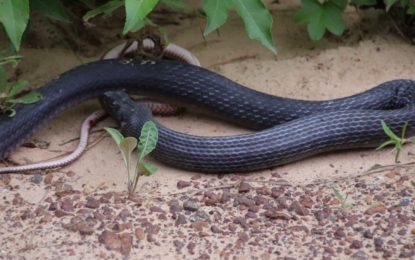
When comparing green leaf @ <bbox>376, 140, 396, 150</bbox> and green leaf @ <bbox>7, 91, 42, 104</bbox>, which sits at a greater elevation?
green leaf @ <bbox>376, 140, 396, 150</bbox>

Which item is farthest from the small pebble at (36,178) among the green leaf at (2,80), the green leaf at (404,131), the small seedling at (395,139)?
the green leaf at (404,131)

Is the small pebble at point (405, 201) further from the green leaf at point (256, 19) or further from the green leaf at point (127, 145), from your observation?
the green leaf at point (127, 145)

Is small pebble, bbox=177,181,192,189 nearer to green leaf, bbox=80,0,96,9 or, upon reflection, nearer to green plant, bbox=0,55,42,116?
green plant, bbox=0,55,42,116

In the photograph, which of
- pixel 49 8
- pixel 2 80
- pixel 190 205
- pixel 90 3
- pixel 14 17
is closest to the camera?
pixel 190 205

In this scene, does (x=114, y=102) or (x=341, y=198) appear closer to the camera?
(x=341, y=198)

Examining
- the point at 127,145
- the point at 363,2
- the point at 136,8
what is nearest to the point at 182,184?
the point at 127,145

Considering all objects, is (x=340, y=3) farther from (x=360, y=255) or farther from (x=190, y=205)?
(x=360, y=255)

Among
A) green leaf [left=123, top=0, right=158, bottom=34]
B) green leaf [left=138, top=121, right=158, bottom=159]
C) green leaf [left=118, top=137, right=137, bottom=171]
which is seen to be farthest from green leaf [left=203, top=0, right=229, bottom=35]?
green leaf [left=118, top=137, right=137, bottom=171]

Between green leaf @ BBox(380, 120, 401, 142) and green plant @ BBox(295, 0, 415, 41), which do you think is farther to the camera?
green plant @ BBox(295, 0, 415, 41)
